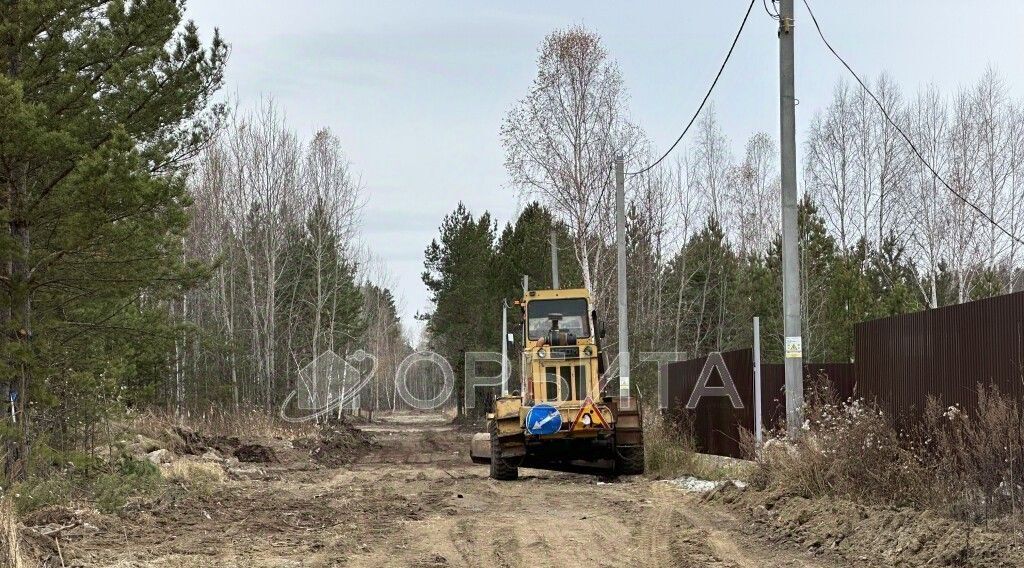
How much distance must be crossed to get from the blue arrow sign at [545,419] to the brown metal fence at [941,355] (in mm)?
5179

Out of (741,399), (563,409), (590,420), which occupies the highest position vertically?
(741,399)

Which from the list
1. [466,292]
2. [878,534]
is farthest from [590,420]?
[466,292]

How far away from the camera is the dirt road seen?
32.1 feet

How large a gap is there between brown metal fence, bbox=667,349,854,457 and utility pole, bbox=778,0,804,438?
449 cm

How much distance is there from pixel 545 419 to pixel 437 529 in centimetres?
643

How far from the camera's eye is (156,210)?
14719 mm

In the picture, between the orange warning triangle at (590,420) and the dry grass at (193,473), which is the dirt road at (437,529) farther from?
the orange warning triangle at (590,420)

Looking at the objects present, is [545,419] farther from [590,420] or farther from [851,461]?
[851,461]

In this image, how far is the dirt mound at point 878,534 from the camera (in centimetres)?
833

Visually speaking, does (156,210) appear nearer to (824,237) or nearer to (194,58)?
(194,58)

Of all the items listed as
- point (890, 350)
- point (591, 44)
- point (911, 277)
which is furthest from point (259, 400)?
point (890, 350)

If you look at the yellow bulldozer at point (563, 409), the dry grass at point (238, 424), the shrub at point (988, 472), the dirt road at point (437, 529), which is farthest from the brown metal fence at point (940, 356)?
the dry grass at point (238, 424)

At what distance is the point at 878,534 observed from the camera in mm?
9531

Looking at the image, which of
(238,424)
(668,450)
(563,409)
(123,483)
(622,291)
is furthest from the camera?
(238,424)
